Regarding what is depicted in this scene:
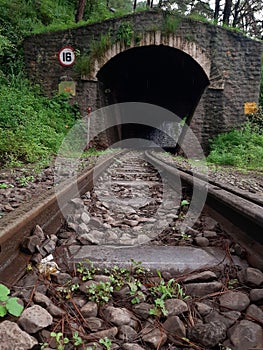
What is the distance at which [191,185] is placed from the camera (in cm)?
311

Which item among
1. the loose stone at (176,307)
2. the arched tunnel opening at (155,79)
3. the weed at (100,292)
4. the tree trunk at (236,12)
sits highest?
the tree trunk at (236,12)

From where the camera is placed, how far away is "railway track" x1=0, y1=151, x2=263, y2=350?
112 cm

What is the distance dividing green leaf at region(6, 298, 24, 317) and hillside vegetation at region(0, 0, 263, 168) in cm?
419

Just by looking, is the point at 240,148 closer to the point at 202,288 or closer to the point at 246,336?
the point at 202,288

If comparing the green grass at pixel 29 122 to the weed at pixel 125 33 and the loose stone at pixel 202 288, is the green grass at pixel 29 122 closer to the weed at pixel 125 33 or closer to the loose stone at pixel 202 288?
the weed at pixel 125 33

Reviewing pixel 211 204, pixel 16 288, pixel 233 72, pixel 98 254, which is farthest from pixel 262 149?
pixel 16 288

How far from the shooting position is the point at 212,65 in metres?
10.1

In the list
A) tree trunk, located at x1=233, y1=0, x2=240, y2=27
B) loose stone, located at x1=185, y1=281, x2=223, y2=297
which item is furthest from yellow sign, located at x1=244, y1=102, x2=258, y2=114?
tree trunk, located at x1=233, y1=0, x2=240, y2=27

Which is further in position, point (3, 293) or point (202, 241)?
point (202, 241)

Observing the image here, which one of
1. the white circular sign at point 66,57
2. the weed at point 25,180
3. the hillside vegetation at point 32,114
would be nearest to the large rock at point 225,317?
the weed at point 25,180

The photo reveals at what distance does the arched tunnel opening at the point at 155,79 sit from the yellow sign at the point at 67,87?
981mm

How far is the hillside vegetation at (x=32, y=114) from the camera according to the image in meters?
5.72

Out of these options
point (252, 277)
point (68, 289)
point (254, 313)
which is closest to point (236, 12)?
point (252, 277)

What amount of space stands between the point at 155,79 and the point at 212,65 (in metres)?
5.86
